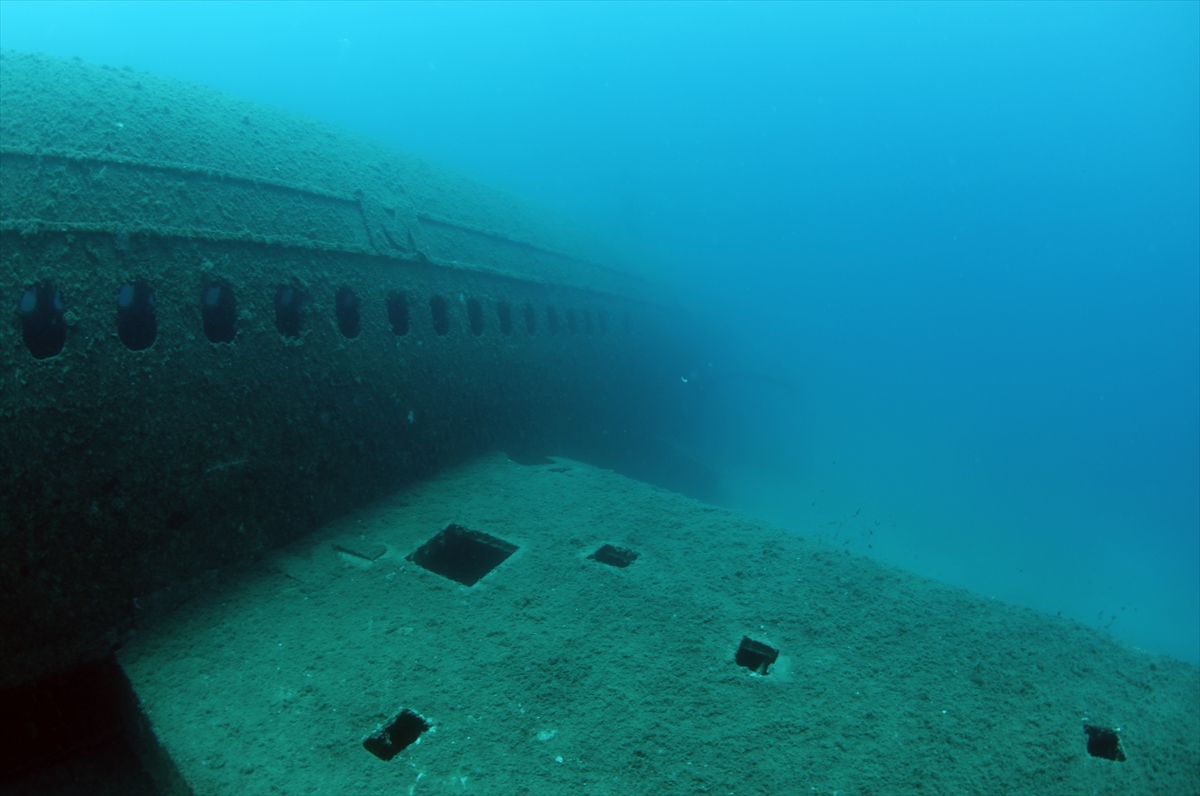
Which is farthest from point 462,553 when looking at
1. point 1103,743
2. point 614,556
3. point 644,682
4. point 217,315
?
point 1103,743

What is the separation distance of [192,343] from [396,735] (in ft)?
11.2

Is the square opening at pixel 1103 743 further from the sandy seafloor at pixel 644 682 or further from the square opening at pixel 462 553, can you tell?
the square opening at pixel 462 553

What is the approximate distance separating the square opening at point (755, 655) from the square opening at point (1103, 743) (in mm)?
1922

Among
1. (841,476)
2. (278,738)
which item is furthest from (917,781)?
(841,476)

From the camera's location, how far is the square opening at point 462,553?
18.1 ft

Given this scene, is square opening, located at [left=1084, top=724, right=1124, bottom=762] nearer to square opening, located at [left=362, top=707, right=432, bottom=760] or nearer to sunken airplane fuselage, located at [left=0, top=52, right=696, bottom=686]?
square opening, located at [left=362, top=707, right=432, bottom=760]

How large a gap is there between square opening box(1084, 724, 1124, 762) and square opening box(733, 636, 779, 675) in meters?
1.92

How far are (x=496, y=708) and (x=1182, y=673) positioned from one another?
201 inches

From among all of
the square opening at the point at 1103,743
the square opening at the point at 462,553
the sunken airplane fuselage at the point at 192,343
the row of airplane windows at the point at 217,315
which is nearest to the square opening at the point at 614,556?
the square opening at the point at 462,553

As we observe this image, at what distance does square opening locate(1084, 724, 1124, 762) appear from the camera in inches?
143

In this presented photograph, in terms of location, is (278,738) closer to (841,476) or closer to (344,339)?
(344,339)

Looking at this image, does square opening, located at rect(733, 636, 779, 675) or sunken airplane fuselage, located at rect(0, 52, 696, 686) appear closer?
sunken airplane fuselage, located at rect(0, 52, 696, 686)

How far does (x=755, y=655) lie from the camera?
4.29m

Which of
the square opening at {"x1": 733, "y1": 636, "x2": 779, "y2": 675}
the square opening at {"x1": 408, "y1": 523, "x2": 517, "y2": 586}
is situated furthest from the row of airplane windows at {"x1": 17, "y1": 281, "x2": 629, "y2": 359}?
the square opening at {"x1": 733, "y1": 636, "x2": 779, "y2": 675}
